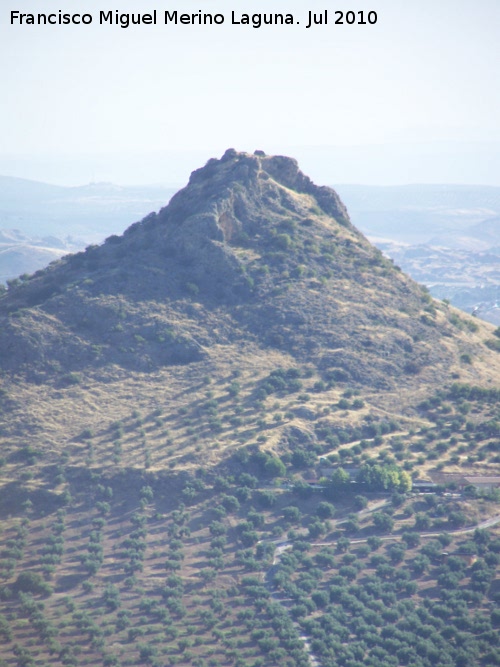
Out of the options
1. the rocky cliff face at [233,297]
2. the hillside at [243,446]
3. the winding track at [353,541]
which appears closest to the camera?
the hillside at [243,446]

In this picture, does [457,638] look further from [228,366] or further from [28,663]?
[228,366]

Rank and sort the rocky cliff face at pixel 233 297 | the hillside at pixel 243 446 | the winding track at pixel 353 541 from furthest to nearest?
the rocky cliff face at pixel 233 297 → the winding track at pixel 353 541 → the hillside at pixel 243 446

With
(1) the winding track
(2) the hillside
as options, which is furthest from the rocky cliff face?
(1) the winding track

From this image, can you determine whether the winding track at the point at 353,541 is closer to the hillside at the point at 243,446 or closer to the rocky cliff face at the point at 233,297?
the hillside at the point at 243,446

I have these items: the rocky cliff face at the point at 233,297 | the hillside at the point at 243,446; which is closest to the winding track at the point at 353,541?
the hillside at the point at 243,446

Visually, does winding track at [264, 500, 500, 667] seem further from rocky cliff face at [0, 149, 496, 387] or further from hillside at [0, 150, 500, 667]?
rocky cliff face at [0, 149, 496, 387]

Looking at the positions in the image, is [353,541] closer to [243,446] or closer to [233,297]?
[243,446]

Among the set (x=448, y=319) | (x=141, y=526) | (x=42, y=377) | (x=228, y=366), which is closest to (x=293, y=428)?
(x=228, y=366)
